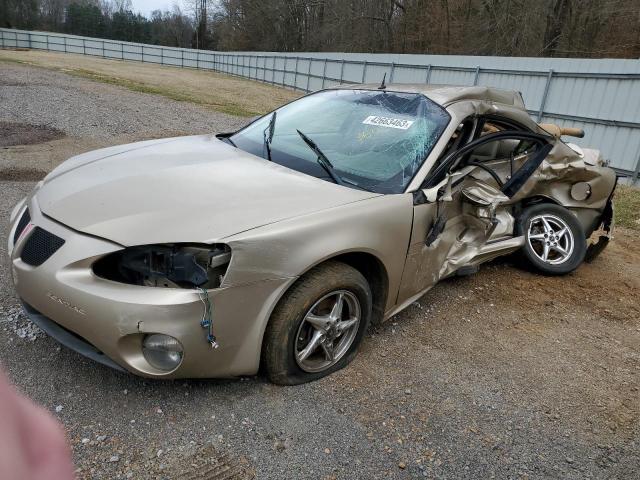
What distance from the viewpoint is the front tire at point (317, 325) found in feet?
8.21

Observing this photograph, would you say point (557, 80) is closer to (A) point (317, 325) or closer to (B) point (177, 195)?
(A) point (317, 325)

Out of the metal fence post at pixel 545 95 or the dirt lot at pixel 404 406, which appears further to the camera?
the metal fence post at pixel 545 95

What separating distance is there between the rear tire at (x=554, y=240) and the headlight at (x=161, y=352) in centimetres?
342

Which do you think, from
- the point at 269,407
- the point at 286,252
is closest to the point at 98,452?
the point at 269,407

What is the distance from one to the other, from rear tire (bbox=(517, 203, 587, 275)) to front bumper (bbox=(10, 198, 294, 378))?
3.05 m

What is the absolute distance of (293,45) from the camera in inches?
2112

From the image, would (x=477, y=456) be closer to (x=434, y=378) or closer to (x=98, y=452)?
(x=434, y=378)

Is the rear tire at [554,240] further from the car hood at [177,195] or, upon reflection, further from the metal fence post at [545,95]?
the metal fence post at [545,95]

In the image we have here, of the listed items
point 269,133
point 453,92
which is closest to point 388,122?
point 453,92

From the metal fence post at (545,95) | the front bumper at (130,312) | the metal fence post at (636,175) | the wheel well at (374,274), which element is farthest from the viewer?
the metal fence post at (545,95)

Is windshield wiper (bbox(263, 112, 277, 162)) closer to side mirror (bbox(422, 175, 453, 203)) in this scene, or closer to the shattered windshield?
the shattered windshield

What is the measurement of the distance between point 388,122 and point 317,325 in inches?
64.3

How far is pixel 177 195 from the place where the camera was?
8.53 ft

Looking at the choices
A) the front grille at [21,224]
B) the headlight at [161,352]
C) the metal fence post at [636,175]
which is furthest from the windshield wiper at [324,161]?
the metal fence post at [636,175]
